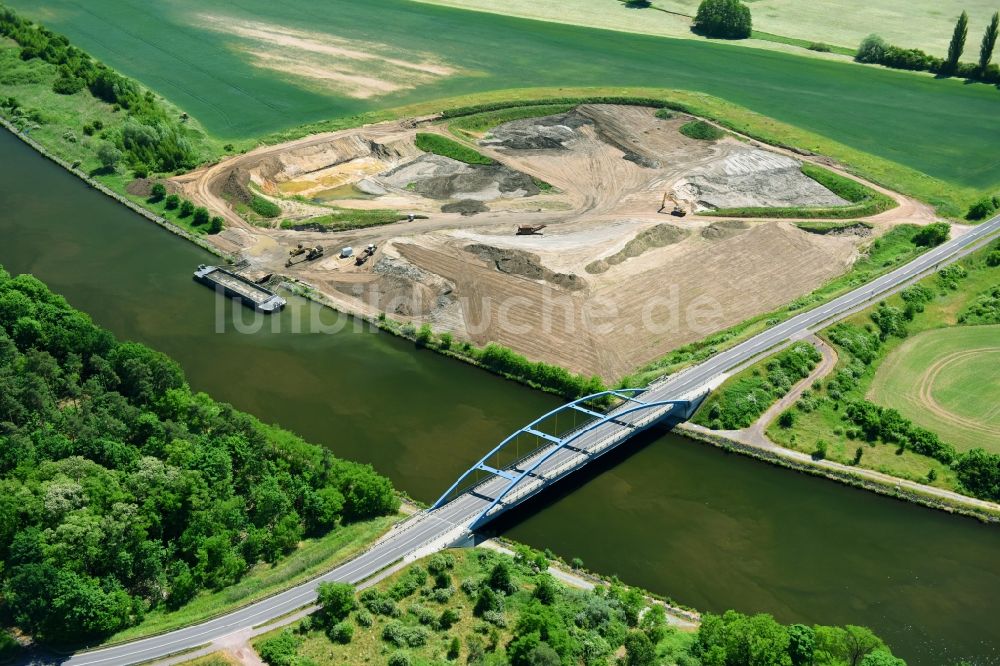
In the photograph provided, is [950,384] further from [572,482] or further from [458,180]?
[458,180]

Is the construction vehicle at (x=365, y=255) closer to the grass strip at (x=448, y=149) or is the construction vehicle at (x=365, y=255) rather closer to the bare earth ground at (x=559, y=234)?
the bare earth ground at (x=559, y=234)

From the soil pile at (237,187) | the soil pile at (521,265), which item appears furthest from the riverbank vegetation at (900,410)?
the soil pile at (237,187)

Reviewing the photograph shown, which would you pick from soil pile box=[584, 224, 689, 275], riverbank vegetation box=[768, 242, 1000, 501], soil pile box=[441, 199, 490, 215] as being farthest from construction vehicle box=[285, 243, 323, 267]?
riverbank vegetation box=[768, 242, 1000, 501]

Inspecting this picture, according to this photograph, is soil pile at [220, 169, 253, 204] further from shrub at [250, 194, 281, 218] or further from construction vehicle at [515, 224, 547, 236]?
construction vehicle at [515, 224, 547, 236]

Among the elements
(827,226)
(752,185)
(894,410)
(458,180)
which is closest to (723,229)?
(827,226)

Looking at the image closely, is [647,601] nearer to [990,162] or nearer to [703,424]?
[703,424]
